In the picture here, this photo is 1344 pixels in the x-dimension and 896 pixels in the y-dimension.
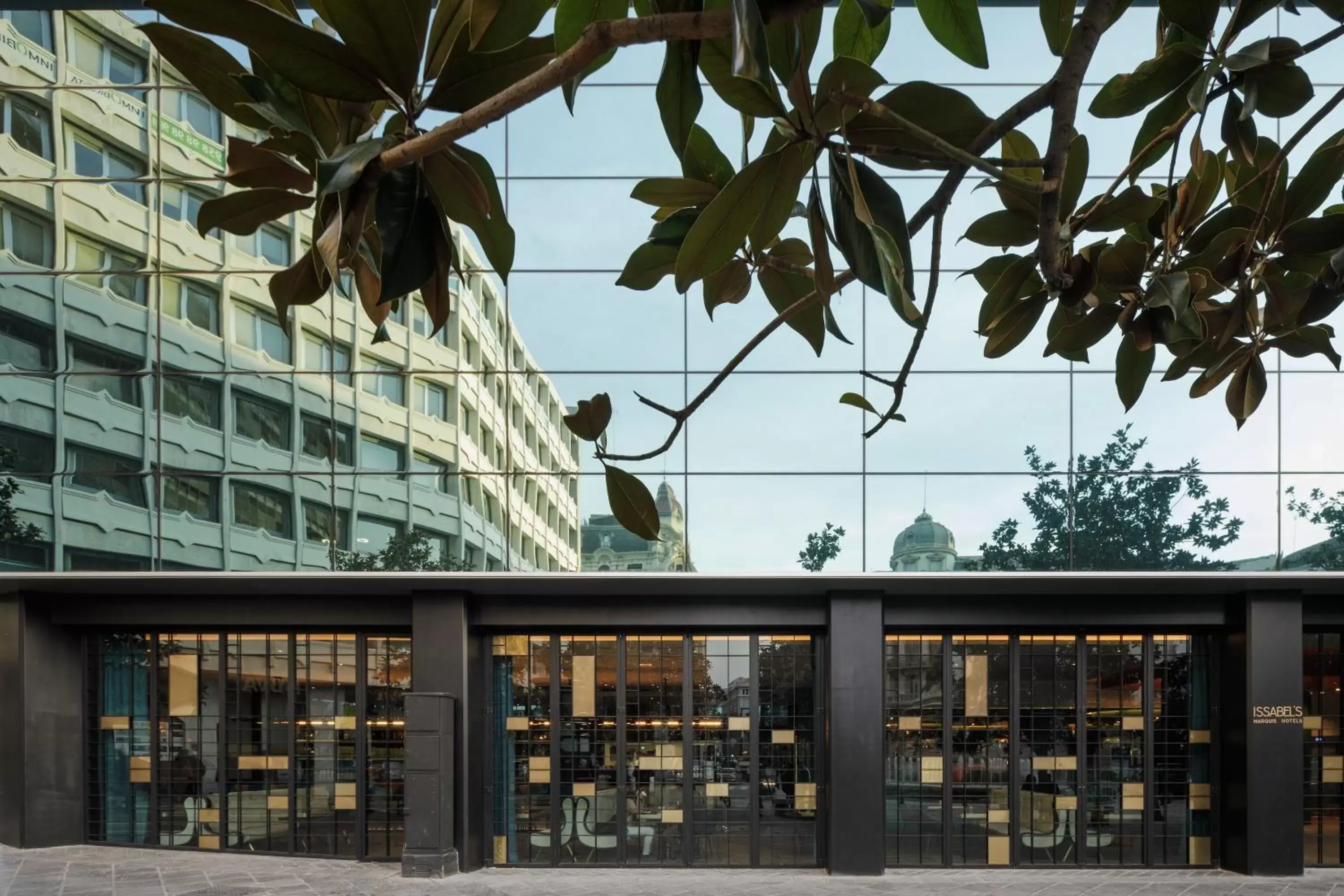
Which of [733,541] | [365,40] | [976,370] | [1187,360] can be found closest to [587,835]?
[733,541]

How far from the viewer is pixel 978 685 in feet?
38.9

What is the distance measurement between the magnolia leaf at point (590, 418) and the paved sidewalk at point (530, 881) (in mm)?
10060

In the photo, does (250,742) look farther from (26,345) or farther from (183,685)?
(26,345)

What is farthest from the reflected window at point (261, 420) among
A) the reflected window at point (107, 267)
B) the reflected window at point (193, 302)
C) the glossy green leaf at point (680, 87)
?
the glossy green leaf at point (680, 87)

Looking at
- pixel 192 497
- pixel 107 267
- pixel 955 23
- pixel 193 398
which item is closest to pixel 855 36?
pixel 955 23

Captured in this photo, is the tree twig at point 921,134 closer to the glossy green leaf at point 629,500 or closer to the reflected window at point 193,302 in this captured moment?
the glossy green leaf at point 629,500

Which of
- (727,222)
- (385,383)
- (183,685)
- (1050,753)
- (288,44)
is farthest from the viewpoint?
(183,685)

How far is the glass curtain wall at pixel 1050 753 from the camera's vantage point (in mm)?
11680

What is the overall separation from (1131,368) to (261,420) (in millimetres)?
10805

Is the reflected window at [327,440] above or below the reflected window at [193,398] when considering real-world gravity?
below

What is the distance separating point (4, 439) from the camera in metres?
11.0

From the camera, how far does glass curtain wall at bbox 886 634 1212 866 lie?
38.3ft

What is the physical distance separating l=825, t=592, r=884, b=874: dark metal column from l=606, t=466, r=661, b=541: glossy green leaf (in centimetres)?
1029

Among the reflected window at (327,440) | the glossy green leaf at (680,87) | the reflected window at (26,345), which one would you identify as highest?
the reflected window at (26,345)
